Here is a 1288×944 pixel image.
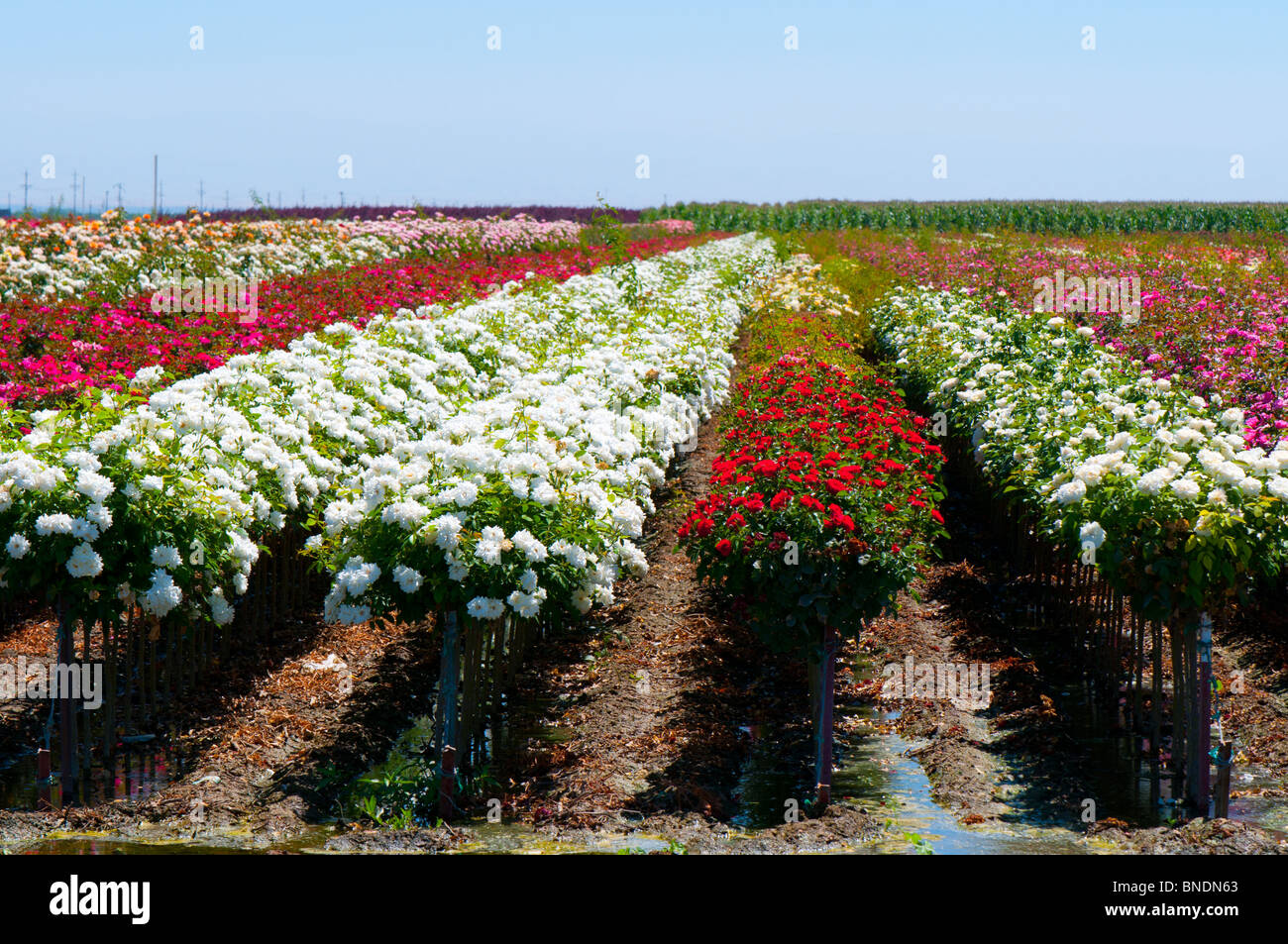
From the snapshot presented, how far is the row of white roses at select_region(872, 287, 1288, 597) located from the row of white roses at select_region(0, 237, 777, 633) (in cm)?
293

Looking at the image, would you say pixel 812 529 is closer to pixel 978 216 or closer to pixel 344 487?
pixel 344 487

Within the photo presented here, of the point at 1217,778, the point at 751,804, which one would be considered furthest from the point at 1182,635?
the point at 751,804

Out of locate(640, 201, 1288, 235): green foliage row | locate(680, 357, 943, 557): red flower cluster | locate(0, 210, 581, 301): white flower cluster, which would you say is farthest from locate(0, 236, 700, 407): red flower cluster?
locate(640, 201, 1288, 235): green foliage row

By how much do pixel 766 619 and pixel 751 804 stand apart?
3.58 ft

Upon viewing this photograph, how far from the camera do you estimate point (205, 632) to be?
27.6 feet

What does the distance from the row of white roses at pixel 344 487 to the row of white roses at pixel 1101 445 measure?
2928 millimetres

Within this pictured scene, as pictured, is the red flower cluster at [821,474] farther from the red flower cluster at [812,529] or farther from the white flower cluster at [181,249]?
the white flower cluster at [181,249]

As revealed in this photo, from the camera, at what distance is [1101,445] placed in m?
8.30

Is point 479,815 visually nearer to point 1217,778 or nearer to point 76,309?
point 1217,778

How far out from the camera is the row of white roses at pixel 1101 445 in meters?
6.71

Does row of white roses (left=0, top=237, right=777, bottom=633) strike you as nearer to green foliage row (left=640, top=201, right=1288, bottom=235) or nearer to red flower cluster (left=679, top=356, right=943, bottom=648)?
red flower cluster (left=679, top=356, right=943, bottom=648)

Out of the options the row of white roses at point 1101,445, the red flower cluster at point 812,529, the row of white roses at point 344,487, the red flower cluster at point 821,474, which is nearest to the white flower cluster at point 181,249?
the row of white roses at point 344,487

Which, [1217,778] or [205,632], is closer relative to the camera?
[1217,778]

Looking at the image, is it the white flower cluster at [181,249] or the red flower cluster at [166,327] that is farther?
the white flower cluster at [181,249]
